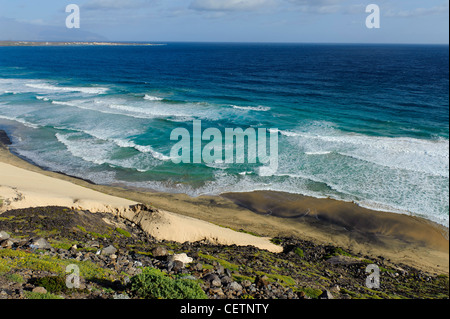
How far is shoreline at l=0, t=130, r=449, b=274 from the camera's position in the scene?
18.8m

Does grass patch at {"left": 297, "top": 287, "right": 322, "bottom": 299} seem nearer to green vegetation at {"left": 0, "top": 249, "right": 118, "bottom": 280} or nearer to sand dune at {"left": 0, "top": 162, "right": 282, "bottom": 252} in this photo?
sand dune at {"left": 0, "top": 162, "right": 282, "bottom": 252}

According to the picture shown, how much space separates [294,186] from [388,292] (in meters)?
12.2

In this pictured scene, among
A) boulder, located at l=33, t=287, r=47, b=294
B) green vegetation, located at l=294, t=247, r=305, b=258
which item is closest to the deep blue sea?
green vegetation, located at l=294, t=247, r=305, b=258

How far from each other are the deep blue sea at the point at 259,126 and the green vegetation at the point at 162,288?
1451cm

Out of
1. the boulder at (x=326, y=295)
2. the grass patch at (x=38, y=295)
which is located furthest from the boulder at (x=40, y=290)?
the boulder at (x=326, y=295)

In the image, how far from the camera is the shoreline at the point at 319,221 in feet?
61.8

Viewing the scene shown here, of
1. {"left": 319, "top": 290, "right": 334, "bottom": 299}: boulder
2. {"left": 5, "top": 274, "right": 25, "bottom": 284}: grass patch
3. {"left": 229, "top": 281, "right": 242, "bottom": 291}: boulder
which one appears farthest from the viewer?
{"left": 319, "top": 290, "right": 334, "bottom": 299}: boulder

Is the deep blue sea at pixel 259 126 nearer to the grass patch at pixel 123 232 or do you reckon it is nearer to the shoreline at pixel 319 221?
the shoreline at pixel 319 221

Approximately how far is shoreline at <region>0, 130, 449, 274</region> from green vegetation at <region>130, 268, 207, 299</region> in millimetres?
9287

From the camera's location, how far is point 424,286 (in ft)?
49.9
